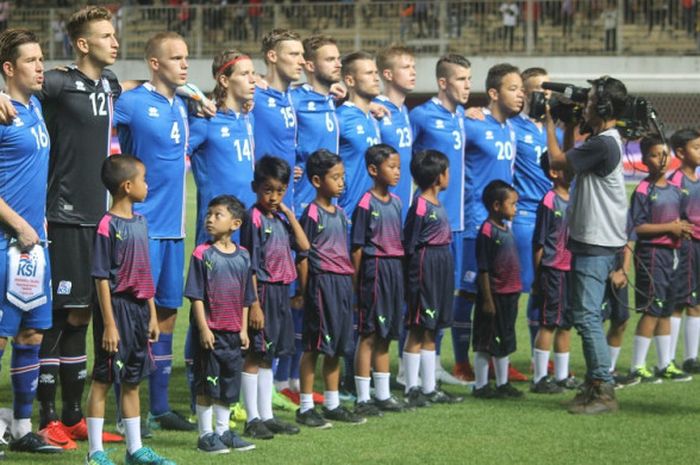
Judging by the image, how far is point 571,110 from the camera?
9344mm

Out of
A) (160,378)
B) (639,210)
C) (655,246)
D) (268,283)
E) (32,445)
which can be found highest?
(639,210)

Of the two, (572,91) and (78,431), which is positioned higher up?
(572,91)

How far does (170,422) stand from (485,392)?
2.50 meters

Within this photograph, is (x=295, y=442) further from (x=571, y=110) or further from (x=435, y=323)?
(x=571, y=110)

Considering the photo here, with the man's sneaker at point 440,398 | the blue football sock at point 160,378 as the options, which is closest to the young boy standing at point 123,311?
the blue football sock at point 160,378

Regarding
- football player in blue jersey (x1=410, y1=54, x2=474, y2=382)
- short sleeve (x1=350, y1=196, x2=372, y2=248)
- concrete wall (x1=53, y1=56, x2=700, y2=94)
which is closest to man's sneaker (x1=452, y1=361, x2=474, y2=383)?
football player in blue jersey (x1=410, y1=54, x2=474, y2=382)

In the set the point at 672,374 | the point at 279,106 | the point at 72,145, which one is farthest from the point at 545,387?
the point at 72,145

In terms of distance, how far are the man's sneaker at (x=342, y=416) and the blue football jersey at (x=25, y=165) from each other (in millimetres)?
2285

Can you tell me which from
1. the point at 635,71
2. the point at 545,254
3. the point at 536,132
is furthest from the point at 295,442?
the point at 635,71

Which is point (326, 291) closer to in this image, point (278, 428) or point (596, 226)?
point (278, 428)

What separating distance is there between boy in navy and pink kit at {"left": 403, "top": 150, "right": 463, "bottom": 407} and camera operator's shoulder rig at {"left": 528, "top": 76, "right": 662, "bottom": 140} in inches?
33.9

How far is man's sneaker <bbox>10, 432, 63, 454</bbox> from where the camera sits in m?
7.84

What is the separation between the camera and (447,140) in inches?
417

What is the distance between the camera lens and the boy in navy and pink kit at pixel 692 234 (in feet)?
35.9
